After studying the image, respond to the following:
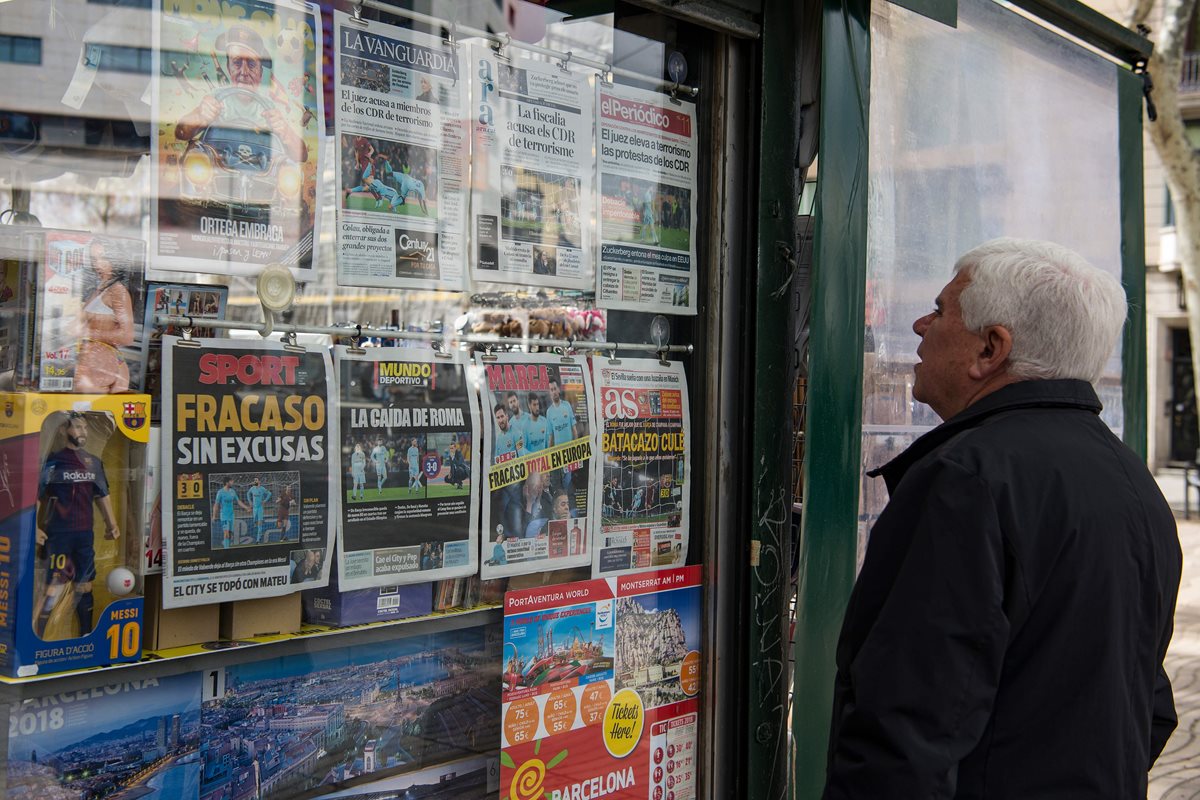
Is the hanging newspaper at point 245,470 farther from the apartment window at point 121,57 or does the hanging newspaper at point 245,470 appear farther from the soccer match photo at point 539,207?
the soccer match photo at point 539,207

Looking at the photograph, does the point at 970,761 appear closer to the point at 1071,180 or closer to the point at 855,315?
the point at 855,315

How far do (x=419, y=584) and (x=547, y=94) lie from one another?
1248 millimetres

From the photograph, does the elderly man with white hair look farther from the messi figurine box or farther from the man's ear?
the messi figurine box

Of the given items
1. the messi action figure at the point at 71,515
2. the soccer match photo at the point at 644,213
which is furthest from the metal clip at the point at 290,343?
the soccer match photo at the point at 644,213

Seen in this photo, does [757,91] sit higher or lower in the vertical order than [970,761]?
higher

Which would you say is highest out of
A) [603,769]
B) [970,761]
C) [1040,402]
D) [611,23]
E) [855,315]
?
[611,23]

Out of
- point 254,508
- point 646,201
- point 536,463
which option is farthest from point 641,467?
point 254,508

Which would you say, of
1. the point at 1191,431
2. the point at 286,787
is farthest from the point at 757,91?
the point at 1191,431

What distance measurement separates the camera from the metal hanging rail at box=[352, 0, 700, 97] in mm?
2473

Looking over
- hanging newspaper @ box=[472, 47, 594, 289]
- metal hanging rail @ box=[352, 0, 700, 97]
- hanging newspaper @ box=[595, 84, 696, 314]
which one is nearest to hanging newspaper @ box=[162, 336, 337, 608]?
hanging newspaper @ box=[472, 47, 594, 289]

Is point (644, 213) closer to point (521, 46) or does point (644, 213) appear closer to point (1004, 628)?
point (521, 46)

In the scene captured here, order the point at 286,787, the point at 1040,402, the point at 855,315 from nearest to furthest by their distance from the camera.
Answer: the point at 1040,402 → the point at 286,787 → the point at 855,315

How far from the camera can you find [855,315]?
306 centimetres

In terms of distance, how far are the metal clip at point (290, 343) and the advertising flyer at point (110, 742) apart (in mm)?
674
